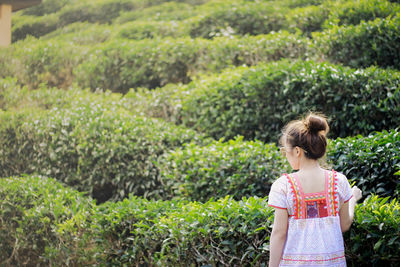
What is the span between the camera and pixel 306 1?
27.6 ft

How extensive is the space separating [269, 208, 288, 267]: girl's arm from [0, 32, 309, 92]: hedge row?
4823 millimetres

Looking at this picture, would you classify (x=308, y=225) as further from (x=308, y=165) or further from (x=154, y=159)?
(x=154, y=159)

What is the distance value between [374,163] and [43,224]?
126 inches

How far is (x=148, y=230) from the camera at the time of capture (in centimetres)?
365

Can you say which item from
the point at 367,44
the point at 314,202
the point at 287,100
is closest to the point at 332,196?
the point at 314,202

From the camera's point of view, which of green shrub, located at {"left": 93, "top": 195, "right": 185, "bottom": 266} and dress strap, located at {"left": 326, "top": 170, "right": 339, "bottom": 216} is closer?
dress strap, located at {"left": 326, "top": 170, "right": 339, "bottom": 216}

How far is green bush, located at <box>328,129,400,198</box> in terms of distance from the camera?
130 inches

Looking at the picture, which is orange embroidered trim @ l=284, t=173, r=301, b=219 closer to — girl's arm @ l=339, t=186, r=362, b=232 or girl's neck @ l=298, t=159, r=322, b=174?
girl's neck @ l=298, t=159, r=322, b=174

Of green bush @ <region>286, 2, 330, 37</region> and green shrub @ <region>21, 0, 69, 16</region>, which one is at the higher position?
green shrub @ <region>21, 0, 69, 16</region>

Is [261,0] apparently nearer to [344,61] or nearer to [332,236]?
[344,61]

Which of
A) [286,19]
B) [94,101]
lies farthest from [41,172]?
[286,19]

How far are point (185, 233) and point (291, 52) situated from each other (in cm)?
434

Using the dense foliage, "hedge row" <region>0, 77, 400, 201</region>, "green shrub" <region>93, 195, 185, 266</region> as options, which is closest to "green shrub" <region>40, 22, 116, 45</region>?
the dense foliage

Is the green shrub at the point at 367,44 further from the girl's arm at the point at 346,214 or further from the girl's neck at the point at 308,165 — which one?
the girl's neck at the point at 308,165
